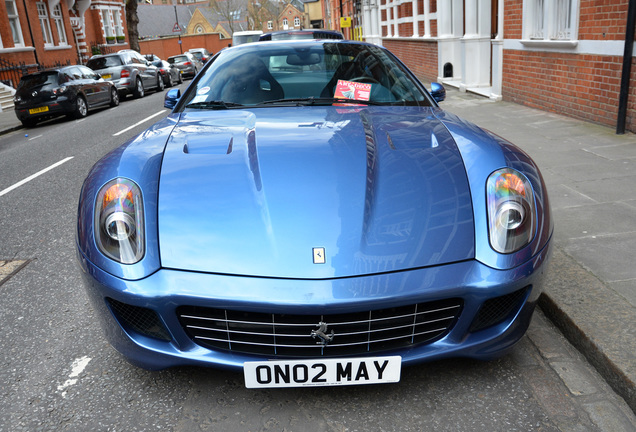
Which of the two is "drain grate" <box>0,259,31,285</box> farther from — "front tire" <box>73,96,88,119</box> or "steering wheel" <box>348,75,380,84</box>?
"front tire" <box>73,96,88,119</box>

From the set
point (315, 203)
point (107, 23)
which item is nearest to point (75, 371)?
point (315, 203)

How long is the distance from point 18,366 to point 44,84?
14.0 meters

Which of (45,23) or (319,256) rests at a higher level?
(45,23)

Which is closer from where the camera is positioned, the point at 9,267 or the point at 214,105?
the point at 214,105

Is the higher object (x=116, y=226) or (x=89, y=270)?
(x=116, y=226)

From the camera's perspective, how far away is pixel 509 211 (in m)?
2.34

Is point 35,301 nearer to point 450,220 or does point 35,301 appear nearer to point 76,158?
point 450,220

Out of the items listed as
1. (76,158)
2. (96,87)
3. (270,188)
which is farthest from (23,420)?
(96,87)

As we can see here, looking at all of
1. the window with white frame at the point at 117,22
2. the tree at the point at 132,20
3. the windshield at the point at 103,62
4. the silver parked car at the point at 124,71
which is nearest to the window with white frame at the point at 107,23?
the window with white frame at the point at 117,22

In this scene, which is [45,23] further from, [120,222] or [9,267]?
[120,222]

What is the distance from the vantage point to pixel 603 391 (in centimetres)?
237

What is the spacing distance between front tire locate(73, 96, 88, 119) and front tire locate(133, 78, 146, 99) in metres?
4.69

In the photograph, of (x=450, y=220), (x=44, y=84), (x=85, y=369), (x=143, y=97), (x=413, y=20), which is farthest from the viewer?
(x=143, y=97)

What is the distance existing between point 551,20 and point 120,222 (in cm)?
827
